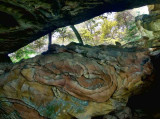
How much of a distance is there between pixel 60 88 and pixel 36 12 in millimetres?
2334

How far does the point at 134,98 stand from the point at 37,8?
14.4 ft

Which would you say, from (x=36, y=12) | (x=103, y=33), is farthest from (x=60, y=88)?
(x=103, y=33)

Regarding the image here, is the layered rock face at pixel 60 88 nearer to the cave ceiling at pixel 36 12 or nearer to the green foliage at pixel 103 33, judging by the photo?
the cave ceiling at pixel 36 12

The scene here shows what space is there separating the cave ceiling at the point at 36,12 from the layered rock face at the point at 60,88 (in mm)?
1402

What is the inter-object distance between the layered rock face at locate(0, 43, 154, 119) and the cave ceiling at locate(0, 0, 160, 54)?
140cm

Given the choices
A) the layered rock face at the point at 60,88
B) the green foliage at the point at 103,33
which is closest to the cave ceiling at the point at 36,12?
the layered rock face at the point at 60,88

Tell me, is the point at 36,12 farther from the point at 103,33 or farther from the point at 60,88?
the point at 103,33

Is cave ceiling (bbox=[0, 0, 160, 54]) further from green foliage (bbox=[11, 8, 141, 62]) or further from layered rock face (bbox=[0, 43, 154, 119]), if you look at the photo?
green foliage (bbox=[11, 8, 141, 62])

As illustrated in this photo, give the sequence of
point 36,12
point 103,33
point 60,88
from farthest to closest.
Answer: point 103,33, point 36,12, point 60,88

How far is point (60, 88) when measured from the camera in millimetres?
3027

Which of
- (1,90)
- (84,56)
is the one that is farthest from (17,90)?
(84,56)

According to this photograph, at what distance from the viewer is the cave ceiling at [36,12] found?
3.42 metres

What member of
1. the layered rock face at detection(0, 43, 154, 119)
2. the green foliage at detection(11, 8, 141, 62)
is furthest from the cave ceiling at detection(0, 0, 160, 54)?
the green foliage at detection(11, 8, 141, 62)

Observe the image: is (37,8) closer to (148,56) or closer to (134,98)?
(148,56)
